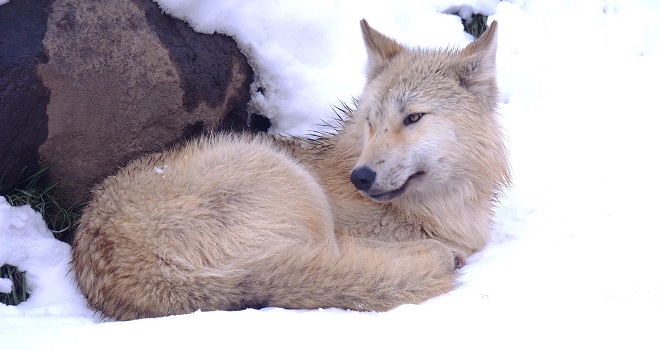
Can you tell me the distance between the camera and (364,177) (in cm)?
405

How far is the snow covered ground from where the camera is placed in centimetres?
298

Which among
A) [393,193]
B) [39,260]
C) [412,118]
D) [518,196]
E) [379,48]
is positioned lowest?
[39,260]

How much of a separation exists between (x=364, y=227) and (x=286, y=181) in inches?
24.5

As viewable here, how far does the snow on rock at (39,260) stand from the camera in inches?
158

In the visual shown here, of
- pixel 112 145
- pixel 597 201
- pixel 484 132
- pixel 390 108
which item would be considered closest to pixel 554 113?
pixel 597 201

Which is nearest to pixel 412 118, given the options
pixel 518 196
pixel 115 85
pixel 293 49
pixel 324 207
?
pixel 324 207

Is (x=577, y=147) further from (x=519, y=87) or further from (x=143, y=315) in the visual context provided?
(x=143, y=315)

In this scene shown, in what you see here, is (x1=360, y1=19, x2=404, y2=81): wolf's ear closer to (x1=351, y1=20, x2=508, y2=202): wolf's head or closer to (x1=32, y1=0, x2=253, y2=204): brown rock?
(x1=351, y1=20, x2=508, y2=202): wolf's head

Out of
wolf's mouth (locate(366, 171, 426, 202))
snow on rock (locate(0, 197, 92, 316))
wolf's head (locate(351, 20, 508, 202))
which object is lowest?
snow on rock (locate(0, 197, 92, 316))

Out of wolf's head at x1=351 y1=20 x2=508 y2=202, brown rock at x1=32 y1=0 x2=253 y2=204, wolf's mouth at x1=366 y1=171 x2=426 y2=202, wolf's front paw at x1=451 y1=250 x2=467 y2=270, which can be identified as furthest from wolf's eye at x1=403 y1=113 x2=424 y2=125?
brown rock at x1=32 y1=0 x2=253 y2=204

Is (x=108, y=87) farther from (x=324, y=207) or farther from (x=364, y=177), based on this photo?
(x=364, y=177)

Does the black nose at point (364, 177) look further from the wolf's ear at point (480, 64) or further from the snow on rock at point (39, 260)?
the snow on rock at point (39, 260)

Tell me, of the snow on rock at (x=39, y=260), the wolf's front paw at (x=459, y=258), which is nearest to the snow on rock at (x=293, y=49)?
the wolf's front paw at (x=459, y=258)

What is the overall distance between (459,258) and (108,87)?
8.55 feet
